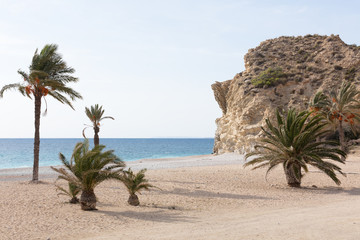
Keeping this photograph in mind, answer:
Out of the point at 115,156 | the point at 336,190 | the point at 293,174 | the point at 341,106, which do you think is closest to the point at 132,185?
the point at 115,156

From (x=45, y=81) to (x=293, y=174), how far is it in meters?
12.8

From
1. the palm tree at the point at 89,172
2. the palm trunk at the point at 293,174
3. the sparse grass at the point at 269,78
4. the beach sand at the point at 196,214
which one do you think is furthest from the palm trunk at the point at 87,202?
the sparse grass at the point at 269,78

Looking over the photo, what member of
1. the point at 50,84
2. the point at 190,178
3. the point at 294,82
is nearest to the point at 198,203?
the point at 190,178

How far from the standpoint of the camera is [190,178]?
16.7m

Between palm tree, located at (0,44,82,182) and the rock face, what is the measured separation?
68.7ft

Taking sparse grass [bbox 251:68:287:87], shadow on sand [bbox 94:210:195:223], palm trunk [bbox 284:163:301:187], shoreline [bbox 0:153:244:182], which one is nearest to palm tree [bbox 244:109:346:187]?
palm trunk [bbox 284:163:301:187]

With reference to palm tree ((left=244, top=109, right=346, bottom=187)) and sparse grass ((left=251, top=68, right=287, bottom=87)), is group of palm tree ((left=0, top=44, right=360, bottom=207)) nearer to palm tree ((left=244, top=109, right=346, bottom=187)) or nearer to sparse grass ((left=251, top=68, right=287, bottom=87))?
palm tree ((left=244, top=109, right=346, bottom=187))

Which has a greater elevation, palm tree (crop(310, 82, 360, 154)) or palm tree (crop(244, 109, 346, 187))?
palm tree (crop(310, 82, 360, 154))

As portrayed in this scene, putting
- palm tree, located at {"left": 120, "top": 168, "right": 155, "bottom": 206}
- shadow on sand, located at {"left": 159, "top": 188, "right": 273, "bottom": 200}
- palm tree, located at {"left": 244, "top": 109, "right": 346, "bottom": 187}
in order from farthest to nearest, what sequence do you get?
palm tree, located at {"left": 244, "top": 109, "right": 346, "bottom": 187} → shadow on sand, located at {"left": 159, "top": 188, "right": 273, "bottom": 200} → palm tree, located at {"left": 120, "top": 168, "right": 155, "bottom": 206}

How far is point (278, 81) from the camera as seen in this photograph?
3875 centimetres

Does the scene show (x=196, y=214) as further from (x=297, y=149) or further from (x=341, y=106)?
(x=341, y=106)

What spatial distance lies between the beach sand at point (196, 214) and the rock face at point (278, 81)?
852 inches

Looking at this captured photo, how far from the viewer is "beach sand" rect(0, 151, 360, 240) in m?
6.63

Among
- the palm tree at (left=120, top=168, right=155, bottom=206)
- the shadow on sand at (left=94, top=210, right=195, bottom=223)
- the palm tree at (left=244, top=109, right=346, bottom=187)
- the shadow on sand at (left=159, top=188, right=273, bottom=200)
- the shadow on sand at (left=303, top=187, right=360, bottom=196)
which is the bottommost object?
the shadow on sand at (left=159, top=188, right=273, bottom=200)
